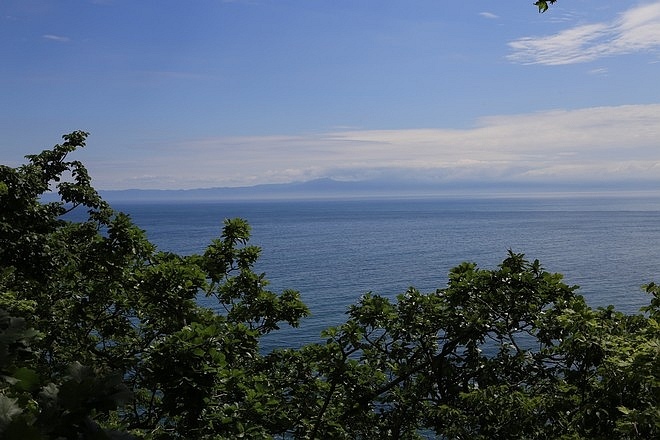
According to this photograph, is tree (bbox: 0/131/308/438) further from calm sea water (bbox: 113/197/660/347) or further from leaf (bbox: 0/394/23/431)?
calm sea water (bbox: 113/197/660/347)

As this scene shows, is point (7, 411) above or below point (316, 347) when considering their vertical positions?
above

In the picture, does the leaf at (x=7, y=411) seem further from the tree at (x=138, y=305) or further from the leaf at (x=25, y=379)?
the tree at (x=138, y=305)

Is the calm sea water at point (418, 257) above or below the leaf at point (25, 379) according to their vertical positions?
below

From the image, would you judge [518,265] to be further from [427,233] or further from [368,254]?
[427,233]

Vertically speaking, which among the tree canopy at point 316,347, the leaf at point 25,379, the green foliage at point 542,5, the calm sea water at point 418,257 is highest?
the green foliage at point 542,5

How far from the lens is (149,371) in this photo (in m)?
8.20

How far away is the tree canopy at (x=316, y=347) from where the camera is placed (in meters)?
7.88

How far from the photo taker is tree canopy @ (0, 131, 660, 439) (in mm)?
7883

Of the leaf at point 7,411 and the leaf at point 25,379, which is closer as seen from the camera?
the leaf at point 7,411

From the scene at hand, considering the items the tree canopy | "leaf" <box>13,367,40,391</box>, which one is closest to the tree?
the tree canopy

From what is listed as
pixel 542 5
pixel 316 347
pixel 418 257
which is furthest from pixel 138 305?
pixel 418 257

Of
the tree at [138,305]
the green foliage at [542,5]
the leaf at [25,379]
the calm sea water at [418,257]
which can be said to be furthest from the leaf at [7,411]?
the calm sea water at [418,257]

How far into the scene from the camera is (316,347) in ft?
40.2

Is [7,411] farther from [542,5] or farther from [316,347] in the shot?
[316,347]
